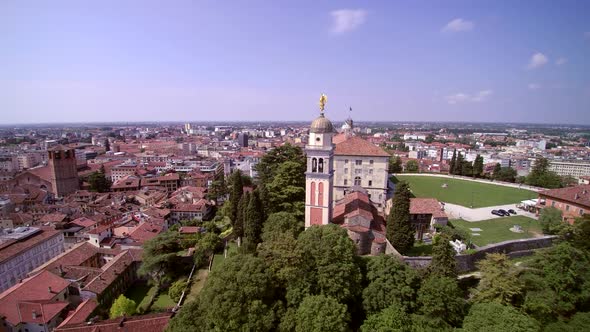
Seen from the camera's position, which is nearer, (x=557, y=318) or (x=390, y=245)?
(x=557, y=318)

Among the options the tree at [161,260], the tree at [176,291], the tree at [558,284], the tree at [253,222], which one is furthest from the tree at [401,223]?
the tree at [161,260]

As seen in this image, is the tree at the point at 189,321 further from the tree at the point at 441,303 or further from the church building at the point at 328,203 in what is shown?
the tree at the point at 441,303

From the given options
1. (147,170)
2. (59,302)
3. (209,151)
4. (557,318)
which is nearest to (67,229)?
(59,302)

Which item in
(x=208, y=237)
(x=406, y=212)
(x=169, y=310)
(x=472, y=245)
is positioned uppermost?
(x=406, y=212)

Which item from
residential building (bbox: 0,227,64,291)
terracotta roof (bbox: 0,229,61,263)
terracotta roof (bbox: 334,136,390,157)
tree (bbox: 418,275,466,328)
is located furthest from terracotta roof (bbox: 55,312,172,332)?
terracotta roof (bbox: 334,136,390,157)

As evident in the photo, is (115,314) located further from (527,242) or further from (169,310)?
(527,242)

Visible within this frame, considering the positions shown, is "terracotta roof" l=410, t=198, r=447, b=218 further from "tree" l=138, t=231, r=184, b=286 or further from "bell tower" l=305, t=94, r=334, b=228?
"tree" l=138, t=231, r=184, b=286

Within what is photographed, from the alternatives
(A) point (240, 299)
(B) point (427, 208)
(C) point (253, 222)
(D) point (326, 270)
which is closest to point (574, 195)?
(B) point (427, 208)
